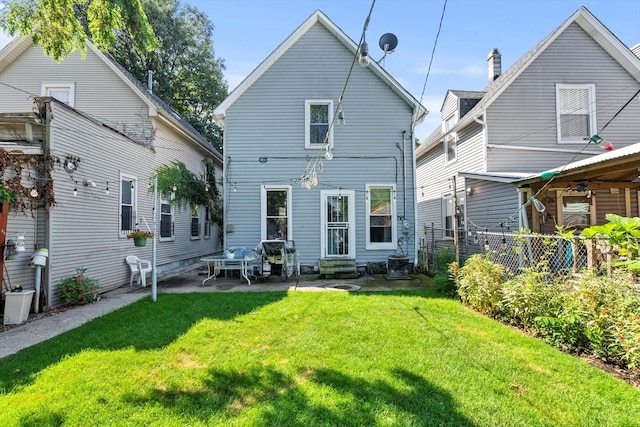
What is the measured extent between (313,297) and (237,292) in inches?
71.1

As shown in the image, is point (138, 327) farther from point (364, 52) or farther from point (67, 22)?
point (67, 22)

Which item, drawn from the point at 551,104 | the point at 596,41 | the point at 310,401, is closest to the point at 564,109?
the point at 551,104

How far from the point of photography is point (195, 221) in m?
13.0

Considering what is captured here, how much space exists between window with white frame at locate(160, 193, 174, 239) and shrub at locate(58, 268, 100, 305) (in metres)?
3.84

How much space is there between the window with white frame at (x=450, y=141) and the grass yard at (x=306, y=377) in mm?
8551

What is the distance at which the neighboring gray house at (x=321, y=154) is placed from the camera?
949cm

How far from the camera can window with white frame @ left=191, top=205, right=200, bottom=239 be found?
12.6m

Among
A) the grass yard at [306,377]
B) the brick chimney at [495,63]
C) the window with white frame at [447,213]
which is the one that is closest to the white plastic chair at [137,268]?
the grass yard at [306,377]

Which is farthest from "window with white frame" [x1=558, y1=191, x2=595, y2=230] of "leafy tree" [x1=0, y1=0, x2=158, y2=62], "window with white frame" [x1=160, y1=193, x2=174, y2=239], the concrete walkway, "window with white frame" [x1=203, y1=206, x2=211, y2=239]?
"window with white frame" [x1=203, y1=206, x2=211, y2=239]

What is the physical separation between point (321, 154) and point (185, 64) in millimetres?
18114

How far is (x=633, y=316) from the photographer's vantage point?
3.11 meters

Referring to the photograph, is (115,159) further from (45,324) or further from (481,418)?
(481,418)

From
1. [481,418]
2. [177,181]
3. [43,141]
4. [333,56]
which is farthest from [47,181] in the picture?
[333,56]

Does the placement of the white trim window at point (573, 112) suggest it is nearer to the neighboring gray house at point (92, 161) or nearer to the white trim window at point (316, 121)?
the white trim window at point (316, 121)
